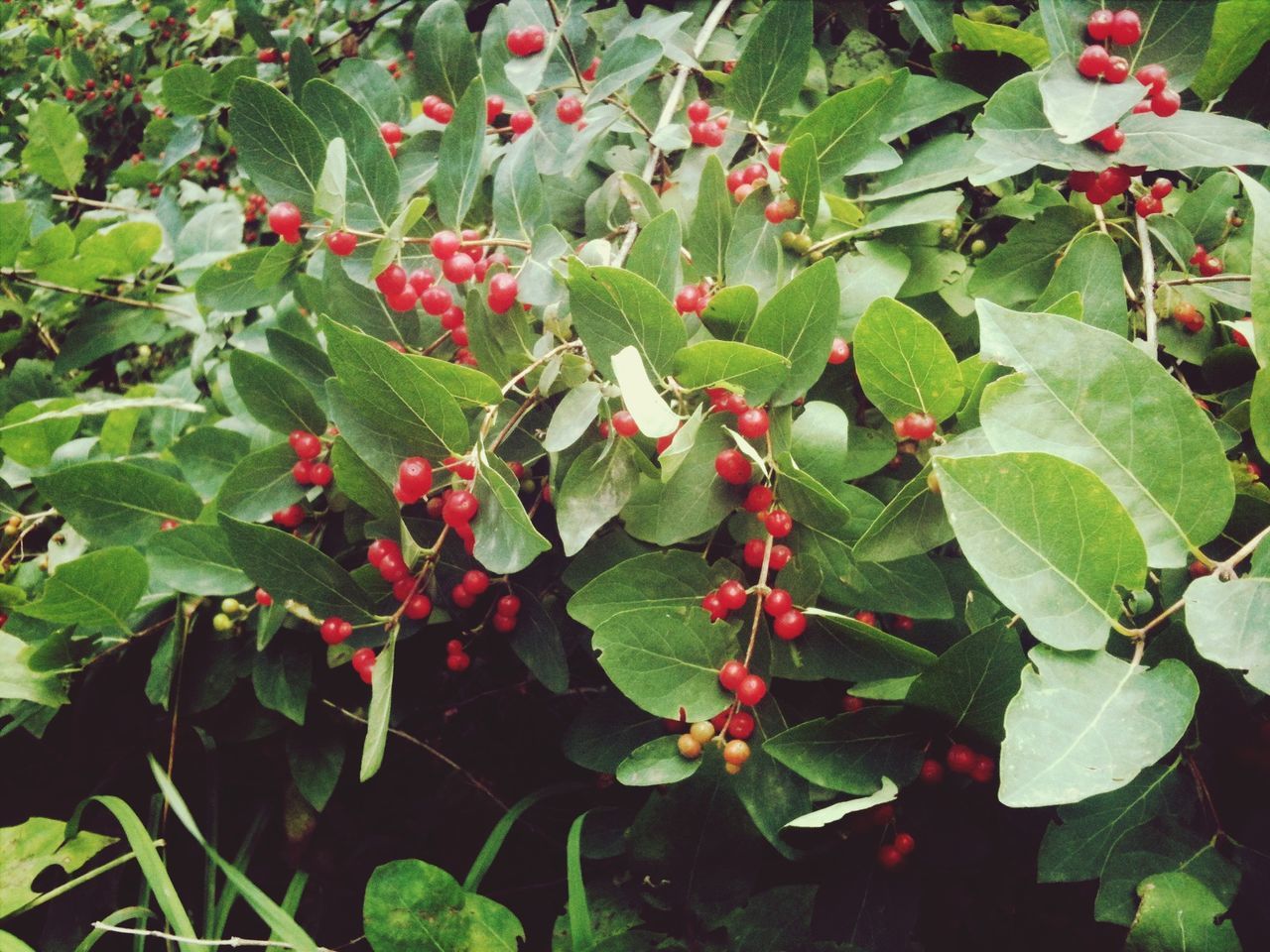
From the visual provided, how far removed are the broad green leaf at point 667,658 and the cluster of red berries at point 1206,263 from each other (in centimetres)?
77

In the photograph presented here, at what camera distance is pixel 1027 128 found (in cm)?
86

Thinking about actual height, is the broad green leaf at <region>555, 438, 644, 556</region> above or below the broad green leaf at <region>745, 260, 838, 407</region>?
below

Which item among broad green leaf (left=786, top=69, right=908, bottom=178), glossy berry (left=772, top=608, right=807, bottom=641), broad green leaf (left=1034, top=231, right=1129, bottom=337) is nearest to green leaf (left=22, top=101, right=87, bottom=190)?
broad green leaf (left=786, top=69, right=908, bottom=178)

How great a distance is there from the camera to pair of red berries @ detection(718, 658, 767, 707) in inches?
33.6

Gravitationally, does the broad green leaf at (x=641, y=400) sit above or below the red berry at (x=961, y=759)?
above

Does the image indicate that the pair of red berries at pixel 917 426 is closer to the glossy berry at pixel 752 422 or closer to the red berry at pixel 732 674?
the glossy berry at pixel 752 422

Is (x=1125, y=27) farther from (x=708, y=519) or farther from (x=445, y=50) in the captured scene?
(x=445, y=50)

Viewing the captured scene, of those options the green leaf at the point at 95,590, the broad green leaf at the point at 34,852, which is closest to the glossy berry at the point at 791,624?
the green leaf at the point at 95,590

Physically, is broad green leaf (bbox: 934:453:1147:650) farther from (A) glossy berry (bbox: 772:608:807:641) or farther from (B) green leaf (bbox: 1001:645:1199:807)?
(A) glossy berry (bbox: 772:608:807:641)

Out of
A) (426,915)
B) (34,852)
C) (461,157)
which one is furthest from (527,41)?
(34,852)

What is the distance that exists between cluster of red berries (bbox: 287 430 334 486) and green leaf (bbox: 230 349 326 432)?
2 cm

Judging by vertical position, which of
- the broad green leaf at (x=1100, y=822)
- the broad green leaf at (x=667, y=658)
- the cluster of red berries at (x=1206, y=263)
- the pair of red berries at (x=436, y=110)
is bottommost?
the broad green leaf at (x=1100, y=822)

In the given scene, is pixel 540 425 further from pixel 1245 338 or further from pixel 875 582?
pixel 1245 338

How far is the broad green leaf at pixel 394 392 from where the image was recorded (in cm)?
80
